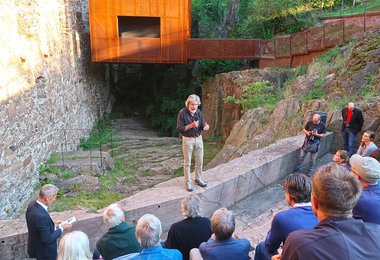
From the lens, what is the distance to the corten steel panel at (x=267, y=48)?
15.9 m

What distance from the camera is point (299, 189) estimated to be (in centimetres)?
280

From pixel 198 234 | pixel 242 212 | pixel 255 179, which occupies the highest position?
pixel 198 234

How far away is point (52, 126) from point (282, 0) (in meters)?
12.0

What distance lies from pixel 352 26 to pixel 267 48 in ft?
13.5

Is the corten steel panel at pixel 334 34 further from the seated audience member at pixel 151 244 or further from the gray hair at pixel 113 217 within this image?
the seated audience member at pixel 151 244

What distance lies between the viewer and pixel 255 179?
6.01m

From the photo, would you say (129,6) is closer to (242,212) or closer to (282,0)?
(282,0)

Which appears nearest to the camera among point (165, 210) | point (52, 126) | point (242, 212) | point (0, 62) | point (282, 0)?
point (165, 210)

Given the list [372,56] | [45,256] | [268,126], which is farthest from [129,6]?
[45,256]

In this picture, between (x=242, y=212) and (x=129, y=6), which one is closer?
(x=242, y=212)

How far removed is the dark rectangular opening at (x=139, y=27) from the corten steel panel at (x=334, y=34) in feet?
26.4

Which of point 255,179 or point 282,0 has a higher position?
point 282,0

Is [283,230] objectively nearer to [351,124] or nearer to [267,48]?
[351,124]

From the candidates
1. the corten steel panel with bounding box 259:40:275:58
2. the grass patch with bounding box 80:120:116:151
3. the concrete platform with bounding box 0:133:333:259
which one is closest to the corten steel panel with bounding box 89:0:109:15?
the grass patch with bounding box 80:120:116:151
